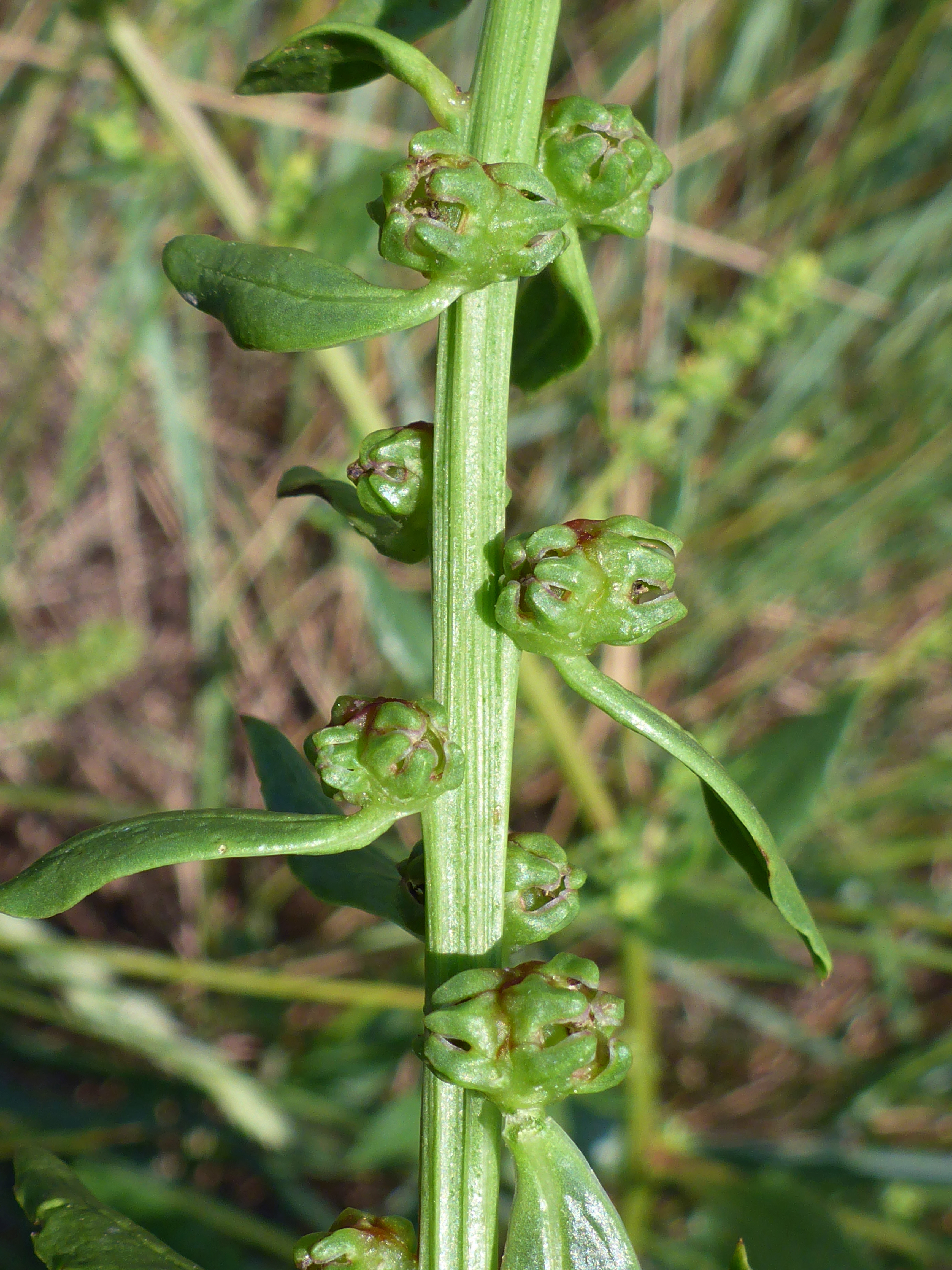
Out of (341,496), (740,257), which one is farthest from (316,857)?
(740,257)

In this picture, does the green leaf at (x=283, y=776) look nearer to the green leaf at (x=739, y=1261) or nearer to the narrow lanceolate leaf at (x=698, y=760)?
the narrow lanceolate leaf at (x=698, y=760)

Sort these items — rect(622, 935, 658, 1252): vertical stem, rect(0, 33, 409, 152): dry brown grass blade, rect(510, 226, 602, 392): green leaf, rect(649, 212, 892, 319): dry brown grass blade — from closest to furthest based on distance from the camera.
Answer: rect(510, 226, 602, 392): green leaf, rect(622, 935, 658, 1252): vertical stem, rect(0, 33, 409, 152): dry brown grass blade, rect(649, 212, 892, 319): dry brown grass blade

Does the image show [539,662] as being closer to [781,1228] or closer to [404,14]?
[781,1228]

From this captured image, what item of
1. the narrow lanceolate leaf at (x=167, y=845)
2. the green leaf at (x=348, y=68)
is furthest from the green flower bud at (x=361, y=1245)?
the green leaf at (x=348, y=68)

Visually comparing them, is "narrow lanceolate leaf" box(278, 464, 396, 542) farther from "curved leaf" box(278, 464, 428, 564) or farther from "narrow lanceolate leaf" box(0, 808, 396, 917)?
"narrow lanceolate leaf" box(0, 808, 396, 917)

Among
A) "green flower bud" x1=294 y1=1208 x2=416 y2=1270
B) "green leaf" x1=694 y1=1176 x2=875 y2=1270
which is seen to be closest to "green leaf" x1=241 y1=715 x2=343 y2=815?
"green flower bud" x1=294 y1=1208 x2=416 y2=1270

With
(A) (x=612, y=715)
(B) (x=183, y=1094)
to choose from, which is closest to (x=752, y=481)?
(B) (x=183, y=1094)
